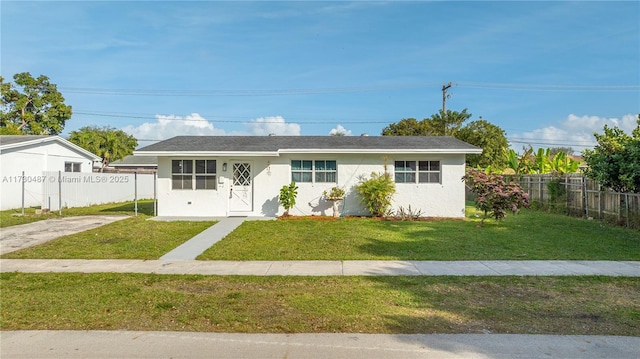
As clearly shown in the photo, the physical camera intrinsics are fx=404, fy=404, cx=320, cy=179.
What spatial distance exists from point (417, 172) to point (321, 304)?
1128 cm

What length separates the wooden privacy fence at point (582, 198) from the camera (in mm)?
13516

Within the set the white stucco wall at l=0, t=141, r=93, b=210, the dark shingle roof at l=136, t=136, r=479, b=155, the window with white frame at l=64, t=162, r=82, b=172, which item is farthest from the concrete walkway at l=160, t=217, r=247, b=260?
the window with white frame at l=64, t=162, r=82, b=172

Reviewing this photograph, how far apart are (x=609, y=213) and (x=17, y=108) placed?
44947 millimetres

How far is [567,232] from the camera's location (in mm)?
12258

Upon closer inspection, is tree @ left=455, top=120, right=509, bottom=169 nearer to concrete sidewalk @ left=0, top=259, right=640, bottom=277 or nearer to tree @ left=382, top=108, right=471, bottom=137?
tree @ left=382, top=108, right=471, bottom=137

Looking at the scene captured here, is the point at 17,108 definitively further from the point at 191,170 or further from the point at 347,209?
the point at 347,209

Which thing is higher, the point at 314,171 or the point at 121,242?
the point at 314,171

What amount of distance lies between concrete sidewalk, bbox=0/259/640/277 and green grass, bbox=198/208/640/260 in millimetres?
456

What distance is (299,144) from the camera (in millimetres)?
16688

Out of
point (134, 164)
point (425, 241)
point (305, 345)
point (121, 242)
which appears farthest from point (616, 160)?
point (134, 164)

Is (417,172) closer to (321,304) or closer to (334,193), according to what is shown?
(334,193)

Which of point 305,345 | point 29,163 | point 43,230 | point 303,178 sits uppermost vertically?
point 29,163

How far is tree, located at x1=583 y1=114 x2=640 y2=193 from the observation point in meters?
13.3

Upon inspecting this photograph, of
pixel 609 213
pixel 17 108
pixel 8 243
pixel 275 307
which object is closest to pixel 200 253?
pixel 275 307
